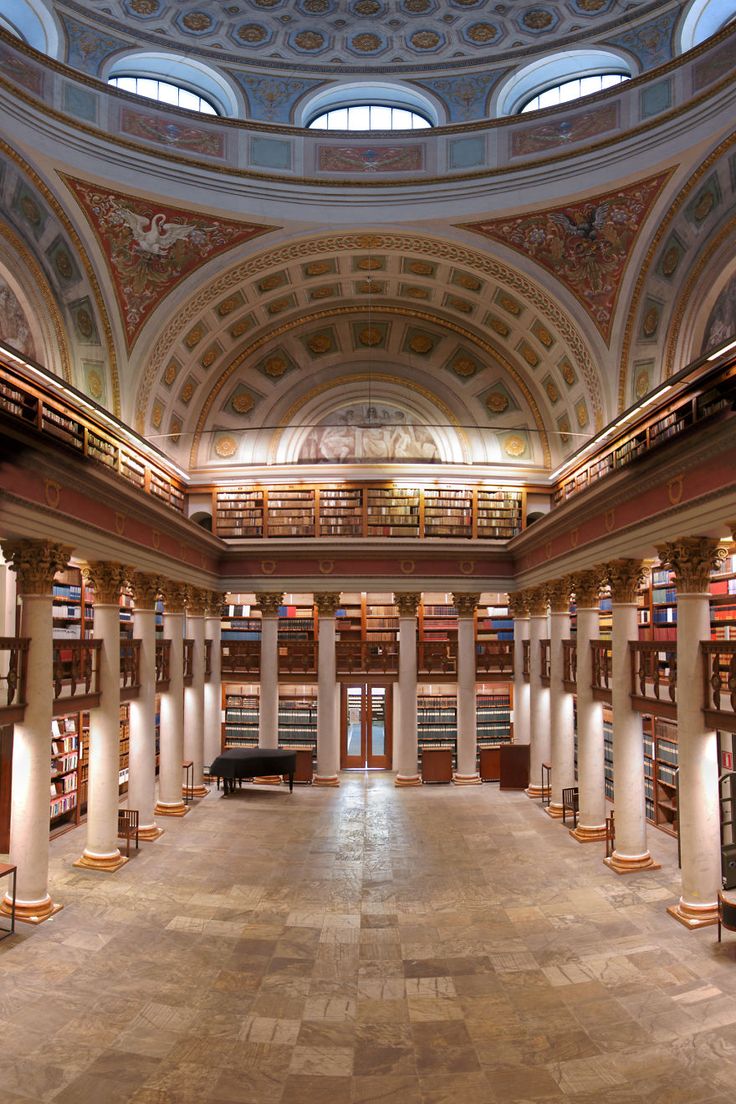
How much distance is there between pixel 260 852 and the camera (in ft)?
42.0

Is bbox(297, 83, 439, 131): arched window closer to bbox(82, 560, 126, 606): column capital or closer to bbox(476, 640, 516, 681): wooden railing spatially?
bbox(82, 560, 126, 606): column capital

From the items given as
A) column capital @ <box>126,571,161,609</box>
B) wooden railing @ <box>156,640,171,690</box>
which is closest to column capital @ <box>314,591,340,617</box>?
wooden railing @ <box>156,640,171,690</box>

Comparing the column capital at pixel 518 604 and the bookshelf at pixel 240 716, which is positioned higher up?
the column capital at pixel 518 604

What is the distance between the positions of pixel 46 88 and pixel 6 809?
12284mm

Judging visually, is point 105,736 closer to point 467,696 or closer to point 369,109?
point 467,696

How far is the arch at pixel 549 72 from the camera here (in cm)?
1428

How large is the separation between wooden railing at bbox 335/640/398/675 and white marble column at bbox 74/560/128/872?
27.2ft

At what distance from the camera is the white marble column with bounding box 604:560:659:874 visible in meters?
11.8

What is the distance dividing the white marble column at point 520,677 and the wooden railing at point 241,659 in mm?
6901

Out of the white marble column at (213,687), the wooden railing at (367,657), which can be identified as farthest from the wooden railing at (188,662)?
the wooden railing at (367,657)

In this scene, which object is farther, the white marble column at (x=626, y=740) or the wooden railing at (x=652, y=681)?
the white marble column at (x=626, y=740)

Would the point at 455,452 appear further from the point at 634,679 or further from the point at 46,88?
the point at 46,88

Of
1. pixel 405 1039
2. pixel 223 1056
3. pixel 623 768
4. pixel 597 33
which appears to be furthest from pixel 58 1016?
pixel 597 33

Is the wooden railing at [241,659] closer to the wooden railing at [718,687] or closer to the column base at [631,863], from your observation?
the column base at [631,863]
